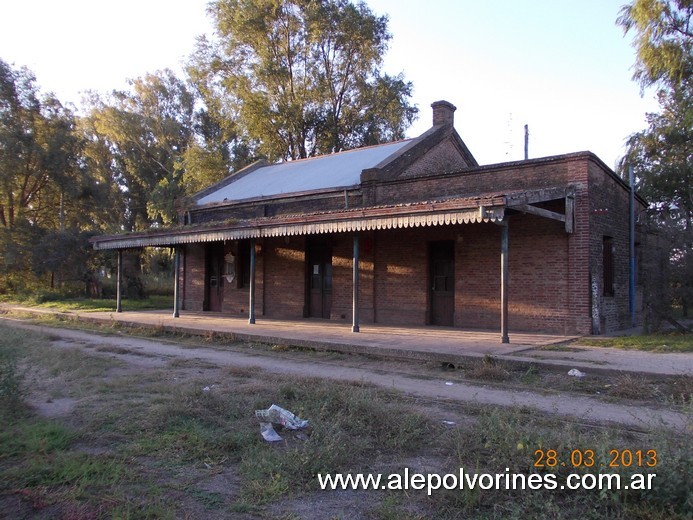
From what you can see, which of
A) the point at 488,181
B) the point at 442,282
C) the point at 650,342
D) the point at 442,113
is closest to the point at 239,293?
the point at 442,282

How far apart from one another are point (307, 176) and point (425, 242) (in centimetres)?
690

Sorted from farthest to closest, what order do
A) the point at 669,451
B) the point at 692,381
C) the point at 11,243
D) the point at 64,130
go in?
the point at 64,130, the point at 11,243, the point at 692,381, the point at 669,451

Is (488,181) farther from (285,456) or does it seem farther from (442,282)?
(285,456)

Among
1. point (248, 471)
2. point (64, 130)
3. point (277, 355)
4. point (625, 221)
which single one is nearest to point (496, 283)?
point (625, 221)

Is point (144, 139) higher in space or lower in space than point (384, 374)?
higher

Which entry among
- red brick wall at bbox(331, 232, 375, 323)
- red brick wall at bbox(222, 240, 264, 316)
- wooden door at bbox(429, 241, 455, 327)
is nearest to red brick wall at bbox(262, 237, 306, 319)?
red brick wall at bbox(222, 240, 264, 316)

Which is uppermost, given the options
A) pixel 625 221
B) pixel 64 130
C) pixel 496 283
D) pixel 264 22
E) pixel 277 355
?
pixel 264 22

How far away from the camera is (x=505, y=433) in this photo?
179 inches

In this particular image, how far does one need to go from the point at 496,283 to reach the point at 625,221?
4577mm

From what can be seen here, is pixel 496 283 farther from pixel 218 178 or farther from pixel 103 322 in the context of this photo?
pixel 218 178

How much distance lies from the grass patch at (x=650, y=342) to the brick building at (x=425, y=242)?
40.4 inches

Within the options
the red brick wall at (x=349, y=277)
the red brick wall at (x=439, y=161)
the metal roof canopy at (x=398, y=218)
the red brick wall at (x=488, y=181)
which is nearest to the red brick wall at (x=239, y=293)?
the metal roof canopy at (x=398, y=218)

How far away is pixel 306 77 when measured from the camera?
3281cm

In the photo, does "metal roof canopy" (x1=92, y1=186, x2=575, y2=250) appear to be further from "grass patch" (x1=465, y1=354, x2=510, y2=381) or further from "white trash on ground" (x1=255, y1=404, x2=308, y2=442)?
"white trash on ground" (x1=255, y1=404, x2=308, y2=442)
